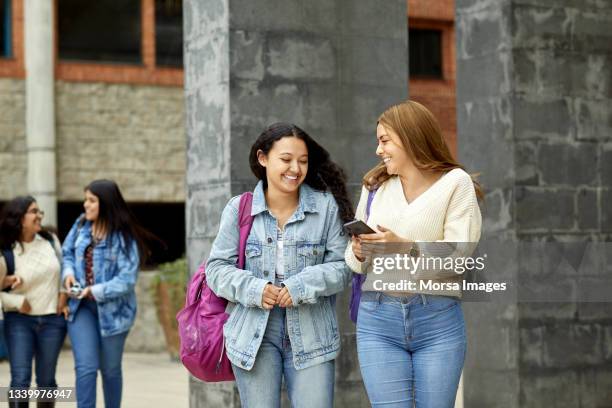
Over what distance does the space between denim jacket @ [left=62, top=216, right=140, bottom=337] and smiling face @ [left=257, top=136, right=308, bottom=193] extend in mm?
3299

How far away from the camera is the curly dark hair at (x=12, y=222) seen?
931 centimetres

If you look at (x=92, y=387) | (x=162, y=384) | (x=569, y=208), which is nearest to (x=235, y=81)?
(x=92, y=387)

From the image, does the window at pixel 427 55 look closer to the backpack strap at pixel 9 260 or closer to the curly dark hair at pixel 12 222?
the curly dark hair at pixel 12 222

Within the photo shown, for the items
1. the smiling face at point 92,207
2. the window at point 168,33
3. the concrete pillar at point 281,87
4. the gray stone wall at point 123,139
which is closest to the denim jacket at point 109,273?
the smiling face at point 92,207

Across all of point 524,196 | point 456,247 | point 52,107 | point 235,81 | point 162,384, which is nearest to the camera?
point 456,247

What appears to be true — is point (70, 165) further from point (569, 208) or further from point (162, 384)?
point (569, 208)

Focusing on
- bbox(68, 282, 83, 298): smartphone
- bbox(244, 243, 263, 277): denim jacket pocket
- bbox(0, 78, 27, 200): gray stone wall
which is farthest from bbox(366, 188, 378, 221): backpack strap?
bbox(0, 78, 27, 200): gray stone wall

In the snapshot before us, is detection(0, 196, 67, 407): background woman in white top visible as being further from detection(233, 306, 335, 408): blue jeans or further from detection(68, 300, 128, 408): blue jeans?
detection(233, 306, 335, 408): blue jeans

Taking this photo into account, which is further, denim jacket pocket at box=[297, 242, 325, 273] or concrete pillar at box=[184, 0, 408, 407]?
concrete pillar at box=[184, 0, 408, 407]

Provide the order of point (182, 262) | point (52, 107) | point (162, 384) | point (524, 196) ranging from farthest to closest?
point (52, 107), point (182, 262), point (162, 384), point (524, 196)

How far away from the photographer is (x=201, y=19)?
848 cm

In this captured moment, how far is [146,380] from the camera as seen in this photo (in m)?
13.7

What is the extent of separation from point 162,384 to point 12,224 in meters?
4.43

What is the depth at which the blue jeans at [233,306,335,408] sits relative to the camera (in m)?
5.43
